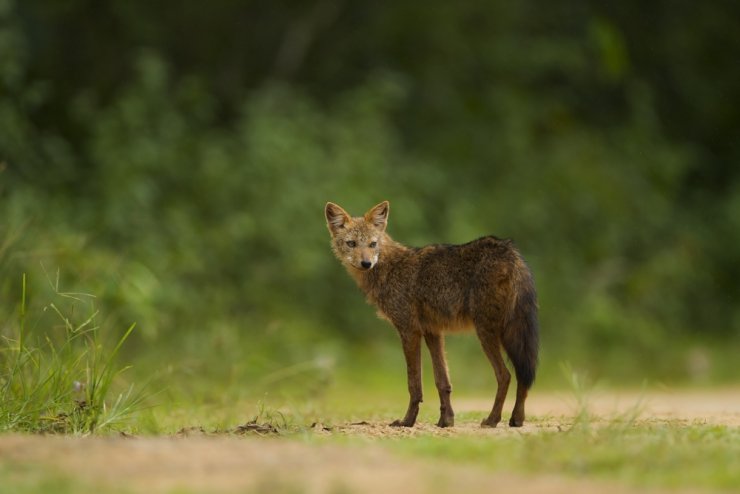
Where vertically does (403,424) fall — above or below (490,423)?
below

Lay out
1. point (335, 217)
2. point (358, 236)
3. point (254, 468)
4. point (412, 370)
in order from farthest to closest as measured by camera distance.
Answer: point (335, 217) → point (358, 236) → point (412, 370) → point (254, 468)

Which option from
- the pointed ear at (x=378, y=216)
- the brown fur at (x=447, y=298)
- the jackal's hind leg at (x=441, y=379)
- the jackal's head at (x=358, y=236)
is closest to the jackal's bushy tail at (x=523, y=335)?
the brown fur at (x=447, y=298)

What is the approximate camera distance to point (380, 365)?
15680mm

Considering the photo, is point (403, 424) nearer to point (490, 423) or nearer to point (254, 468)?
point (490, 423)

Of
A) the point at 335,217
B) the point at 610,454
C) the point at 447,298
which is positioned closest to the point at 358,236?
the point at 335,217

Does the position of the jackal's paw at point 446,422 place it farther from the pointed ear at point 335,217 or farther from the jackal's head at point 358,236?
the pointed ear at point 335,217

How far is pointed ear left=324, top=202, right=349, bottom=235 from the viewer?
9.28 meters

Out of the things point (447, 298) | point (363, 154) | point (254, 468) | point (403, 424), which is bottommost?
point (254, 468)

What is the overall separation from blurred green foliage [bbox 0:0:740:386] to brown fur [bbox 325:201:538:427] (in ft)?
10.3

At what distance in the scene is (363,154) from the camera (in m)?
18.3

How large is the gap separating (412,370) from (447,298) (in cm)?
62

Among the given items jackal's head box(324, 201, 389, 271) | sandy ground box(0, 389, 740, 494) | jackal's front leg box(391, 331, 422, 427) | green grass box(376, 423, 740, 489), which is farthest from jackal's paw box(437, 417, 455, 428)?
sandy ground box(0, 389, 740, 494)

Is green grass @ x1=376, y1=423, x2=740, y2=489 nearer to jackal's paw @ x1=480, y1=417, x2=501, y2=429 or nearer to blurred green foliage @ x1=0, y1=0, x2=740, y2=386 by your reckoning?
jackal's paw @ x1=480, y1=417, x2=501, y2=429

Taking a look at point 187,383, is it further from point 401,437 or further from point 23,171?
point 23,171
